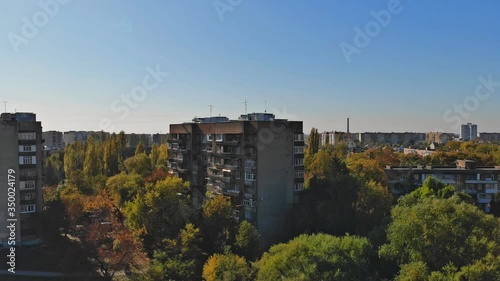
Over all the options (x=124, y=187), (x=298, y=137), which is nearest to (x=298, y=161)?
(x=298, y=137)

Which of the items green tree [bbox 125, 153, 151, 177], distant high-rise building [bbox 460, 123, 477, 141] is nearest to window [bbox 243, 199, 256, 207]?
green tree [bbox 125, 153, 151, 177]

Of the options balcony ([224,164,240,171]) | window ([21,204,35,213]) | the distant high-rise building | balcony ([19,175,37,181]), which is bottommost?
window ([21,204,35,213])

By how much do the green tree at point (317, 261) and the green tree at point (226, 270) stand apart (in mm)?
1007

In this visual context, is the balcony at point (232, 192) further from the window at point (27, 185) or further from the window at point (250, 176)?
the window at point (27, 185)

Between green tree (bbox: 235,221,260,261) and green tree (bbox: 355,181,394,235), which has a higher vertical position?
green tree (bbox: 355,181,394,235)

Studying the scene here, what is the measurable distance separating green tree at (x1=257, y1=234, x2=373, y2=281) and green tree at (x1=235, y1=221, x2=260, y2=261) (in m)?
3.32

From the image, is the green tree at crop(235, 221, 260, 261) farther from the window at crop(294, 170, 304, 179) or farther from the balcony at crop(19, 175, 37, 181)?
the balcony at crop(19, 175, 37, 181)

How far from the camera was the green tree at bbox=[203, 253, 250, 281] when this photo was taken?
23.2m

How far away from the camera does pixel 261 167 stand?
106 ft

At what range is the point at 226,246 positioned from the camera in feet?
92.0

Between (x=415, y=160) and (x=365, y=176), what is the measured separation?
22.4 m

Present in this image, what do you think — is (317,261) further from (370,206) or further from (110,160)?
(110,160)

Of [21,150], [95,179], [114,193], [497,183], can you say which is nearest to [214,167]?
[114,193]

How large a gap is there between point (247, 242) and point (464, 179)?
94.5 ft
